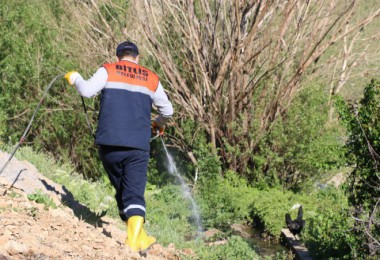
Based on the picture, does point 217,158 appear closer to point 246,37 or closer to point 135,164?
point 246,37

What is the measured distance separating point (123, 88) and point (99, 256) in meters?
1.53

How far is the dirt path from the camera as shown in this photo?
4473 mm

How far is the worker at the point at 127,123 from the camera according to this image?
5684 millimetres

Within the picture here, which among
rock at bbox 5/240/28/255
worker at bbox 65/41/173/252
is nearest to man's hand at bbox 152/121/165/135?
worker at bbox 65/41/173/252

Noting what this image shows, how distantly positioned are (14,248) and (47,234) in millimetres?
718

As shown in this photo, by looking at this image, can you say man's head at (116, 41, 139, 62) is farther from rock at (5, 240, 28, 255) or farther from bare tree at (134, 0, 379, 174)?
bare tree at (134, 0, 379, 174)

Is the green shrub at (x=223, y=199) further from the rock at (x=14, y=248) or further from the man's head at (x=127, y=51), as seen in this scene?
the rock at (x=14, y=248)

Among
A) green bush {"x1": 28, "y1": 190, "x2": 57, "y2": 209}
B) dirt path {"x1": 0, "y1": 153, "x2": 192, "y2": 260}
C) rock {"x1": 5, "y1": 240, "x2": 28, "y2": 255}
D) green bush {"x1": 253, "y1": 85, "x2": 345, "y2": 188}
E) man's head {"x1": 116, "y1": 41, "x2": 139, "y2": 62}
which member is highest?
green bush {"x1": 253, "y1": 85, "x2": 345, "y2": 188}

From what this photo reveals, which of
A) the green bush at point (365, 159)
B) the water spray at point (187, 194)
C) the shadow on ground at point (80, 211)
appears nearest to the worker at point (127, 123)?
the shadow on ground at point (80, 211)

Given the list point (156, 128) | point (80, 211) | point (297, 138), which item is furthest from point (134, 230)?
point (297, 138)

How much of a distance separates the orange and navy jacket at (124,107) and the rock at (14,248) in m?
1.56

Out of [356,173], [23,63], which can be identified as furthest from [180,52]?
[356,173]

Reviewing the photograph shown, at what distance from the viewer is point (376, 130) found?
21.3 feet

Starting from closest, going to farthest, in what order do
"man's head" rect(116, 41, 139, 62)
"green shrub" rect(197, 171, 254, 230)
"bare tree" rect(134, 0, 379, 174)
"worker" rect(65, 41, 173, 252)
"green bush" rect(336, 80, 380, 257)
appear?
"worker" rect(65, 41, 173, 252) → "man's head" rect(116, 41, 139, 62) → "green bush" rect(336, 80, 380, 257) → "green shrub" rect(197, 171, 254, 230) → "bare tree" rect(134, 0, 379, 174)
